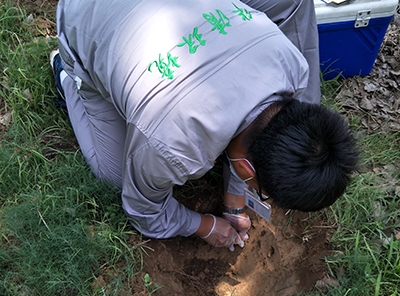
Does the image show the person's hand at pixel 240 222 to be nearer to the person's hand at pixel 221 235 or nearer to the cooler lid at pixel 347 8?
the person's hand at pixel 221 235

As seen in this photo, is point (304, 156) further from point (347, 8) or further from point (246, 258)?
point (347, 8)

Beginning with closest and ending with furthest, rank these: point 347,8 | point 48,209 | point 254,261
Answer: point 48,209, point 254,261, point 347,8

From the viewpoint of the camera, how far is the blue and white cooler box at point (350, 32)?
8.00 feet

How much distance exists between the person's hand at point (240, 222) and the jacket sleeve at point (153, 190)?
0.91ft

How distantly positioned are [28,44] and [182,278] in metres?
2.08

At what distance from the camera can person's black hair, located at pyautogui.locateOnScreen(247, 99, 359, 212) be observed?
1.35 m

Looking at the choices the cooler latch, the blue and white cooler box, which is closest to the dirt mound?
the blue and white cooler box

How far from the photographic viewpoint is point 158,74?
1.42 metres

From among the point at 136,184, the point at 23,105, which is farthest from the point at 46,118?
the point at 136,184

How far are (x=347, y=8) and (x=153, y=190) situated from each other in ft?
6.17

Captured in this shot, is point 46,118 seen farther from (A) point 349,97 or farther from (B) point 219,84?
(A) point 349,97

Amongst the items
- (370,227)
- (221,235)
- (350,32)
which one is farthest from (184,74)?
(350,32)

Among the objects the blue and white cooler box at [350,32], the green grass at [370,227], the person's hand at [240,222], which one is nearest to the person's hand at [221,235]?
the person's hand at [240,222]

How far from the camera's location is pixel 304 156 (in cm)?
134
